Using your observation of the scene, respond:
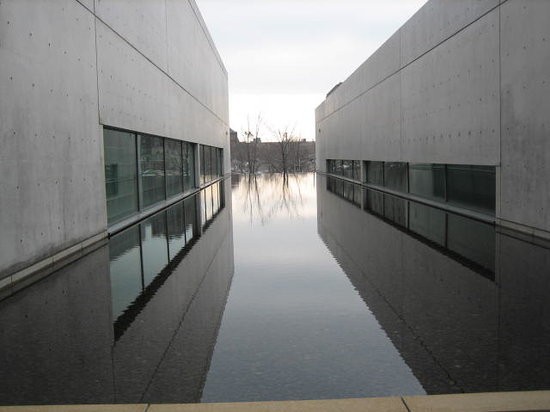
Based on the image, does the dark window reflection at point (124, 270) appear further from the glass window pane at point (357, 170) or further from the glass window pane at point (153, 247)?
the glass window pane at point (357, 170)

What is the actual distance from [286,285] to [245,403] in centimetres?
364

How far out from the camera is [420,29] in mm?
17156

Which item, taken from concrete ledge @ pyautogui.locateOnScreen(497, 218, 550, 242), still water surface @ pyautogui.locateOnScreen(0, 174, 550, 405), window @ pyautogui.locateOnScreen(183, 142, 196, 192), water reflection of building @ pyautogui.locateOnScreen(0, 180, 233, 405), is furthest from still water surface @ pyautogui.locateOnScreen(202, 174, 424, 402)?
window @ pyautogui.locateOnScreen(183, 142, 196, 192)

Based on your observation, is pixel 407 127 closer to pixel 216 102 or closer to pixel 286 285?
pixel 286 285

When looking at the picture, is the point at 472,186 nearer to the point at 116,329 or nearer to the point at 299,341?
the point at 299,341

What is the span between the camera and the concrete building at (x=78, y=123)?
279 inches

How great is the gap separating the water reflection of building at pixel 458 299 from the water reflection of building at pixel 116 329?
1645 millimetres

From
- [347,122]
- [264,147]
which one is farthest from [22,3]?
[264,147]

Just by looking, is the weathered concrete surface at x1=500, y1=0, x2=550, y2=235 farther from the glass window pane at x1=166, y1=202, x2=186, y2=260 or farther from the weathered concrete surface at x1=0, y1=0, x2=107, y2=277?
the weathered concrete surface at x1=0, y1=0, x2=107, y2=277

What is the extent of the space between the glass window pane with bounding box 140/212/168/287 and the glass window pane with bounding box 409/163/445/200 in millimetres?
7582

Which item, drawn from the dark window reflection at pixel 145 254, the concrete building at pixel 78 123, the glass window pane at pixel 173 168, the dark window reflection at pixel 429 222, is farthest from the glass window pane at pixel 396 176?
the glass window pane at pixel 173 168

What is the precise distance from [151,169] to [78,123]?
7163mm

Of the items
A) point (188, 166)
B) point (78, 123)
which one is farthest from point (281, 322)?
point (188, 166)

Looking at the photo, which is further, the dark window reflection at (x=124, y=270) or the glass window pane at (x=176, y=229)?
the glass window pane at (x=176, y=229)
